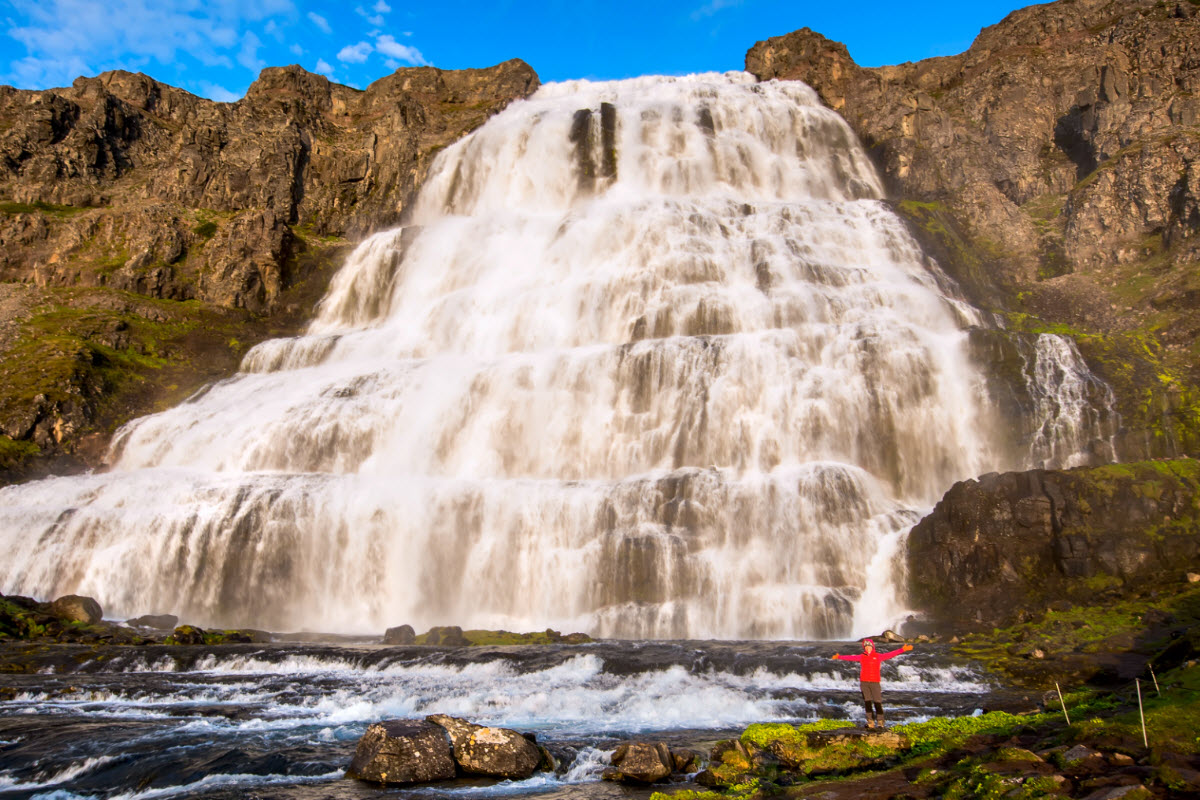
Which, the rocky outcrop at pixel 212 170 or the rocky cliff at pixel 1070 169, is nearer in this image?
the rocky cliff at pixel 1070 169

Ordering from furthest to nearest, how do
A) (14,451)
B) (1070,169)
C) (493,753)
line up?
(1070,169) < (14,451) < (493,753)

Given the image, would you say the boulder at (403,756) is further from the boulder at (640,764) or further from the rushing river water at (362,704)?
the boulder at (640,764)

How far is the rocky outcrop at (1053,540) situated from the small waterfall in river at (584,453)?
1.99 metres

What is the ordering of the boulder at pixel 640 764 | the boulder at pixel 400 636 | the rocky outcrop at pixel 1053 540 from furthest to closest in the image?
the boulder at pixel 400 636 → the rocky outcrop at pixel 1053 540 → the boulder at pixel 640 764

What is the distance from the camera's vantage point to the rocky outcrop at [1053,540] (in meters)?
23.2

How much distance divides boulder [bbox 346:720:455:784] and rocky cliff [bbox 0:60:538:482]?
3787cm

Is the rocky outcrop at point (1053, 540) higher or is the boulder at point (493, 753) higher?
the rocky outcrop at point (1053, 540)

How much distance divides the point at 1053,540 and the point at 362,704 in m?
21.2

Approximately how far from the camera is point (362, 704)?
17.0 meters

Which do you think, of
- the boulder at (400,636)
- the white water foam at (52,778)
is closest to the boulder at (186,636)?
the boulder at (400,636)

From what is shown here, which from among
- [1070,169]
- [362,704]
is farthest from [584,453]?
[1070,169]

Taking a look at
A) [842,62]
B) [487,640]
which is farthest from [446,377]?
[842,62]

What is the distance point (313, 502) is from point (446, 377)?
33.4ft

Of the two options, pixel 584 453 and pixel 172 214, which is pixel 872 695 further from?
pixel 172 214
